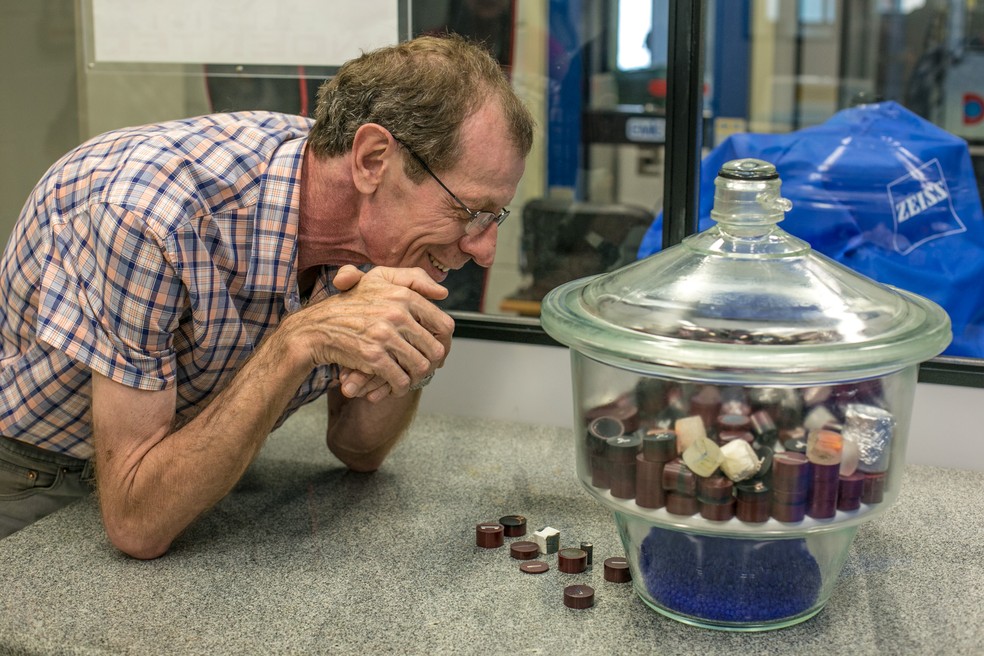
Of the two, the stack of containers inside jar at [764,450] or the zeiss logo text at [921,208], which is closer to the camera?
the stack of containers inside jar at [764,450]

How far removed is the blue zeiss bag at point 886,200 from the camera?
164 cm

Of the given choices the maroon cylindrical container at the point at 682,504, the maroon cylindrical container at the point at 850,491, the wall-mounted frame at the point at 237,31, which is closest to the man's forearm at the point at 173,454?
the maroon cylindrical container at the point at 682,504

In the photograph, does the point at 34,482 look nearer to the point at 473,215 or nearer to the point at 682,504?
the point at 473,215

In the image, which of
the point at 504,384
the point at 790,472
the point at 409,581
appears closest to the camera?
the point at 790,472

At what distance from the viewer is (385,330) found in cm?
111

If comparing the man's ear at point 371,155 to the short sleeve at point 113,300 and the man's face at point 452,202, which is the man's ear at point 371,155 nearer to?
Answer: the man's face at point 452,202

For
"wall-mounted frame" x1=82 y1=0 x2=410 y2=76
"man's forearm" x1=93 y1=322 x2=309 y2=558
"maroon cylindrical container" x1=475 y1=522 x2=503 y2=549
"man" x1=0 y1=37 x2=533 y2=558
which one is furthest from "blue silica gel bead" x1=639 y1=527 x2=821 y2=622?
"wall-mounted frame" x1=82 y1=0 x2=410 y2=76

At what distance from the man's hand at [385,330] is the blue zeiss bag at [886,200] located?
64 cm

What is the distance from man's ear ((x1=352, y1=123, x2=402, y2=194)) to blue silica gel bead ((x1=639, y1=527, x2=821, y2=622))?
0.56 m

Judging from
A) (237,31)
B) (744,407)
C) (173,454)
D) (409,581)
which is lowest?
(409,581)

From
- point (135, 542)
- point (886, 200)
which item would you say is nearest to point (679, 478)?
point (135, 542)

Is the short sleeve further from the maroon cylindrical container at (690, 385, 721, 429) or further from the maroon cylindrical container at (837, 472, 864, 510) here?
the maroon cylindrical container at (837, 472, 864, 510)

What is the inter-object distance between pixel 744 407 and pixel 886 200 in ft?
3.30

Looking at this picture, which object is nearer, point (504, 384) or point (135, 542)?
point (135, 542)
